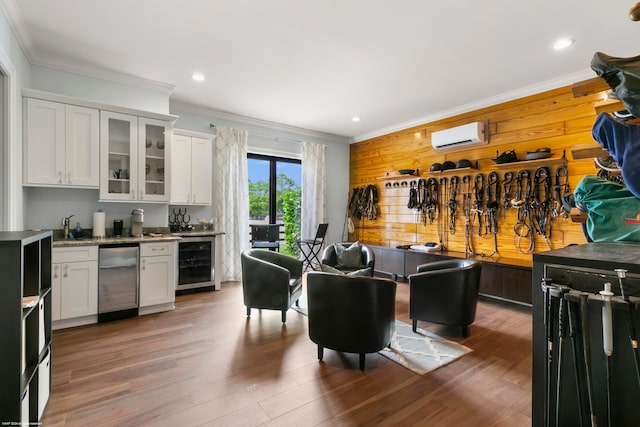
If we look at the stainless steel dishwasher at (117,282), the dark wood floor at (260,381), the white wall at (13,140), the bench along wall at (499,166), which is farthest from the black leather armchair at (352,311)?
the white wall at (13,140)

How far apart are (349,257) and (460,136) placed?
2.51m

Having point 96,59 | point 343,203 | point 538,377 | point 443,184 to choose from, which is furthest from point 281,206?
point 538,377

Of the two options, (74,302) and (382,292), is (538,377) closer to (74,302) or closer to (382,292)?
(382,292)

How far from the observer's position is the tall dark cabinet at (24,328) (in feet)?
4.47

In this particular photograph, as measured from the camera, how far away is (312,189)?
6.33 metres

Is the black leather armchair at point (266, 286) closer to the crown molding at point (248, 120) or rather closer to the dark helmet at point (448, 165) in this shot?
the crown molding at point (248, 120)

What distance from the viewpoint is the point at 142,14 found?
104 inches

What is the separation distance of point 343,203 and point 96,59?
16.1 ft

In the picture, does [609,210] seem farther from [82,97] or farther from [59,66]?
[59,66]

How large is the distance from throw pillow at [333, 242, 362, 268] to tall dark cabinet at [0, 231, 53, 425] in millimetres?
3260

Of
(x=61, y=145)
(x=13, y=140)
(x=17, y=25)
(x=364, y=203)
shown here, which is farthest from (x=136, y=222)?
(x=364, y=203)

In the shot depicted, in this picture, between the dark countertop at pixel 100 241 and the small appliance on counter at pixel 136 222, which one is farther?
the small appliance on counter at pixel 136 222

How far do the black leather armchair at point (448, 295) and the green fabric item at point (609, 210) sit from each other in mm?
1685

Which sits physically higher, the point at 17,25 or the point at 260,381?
the point at 17,25
